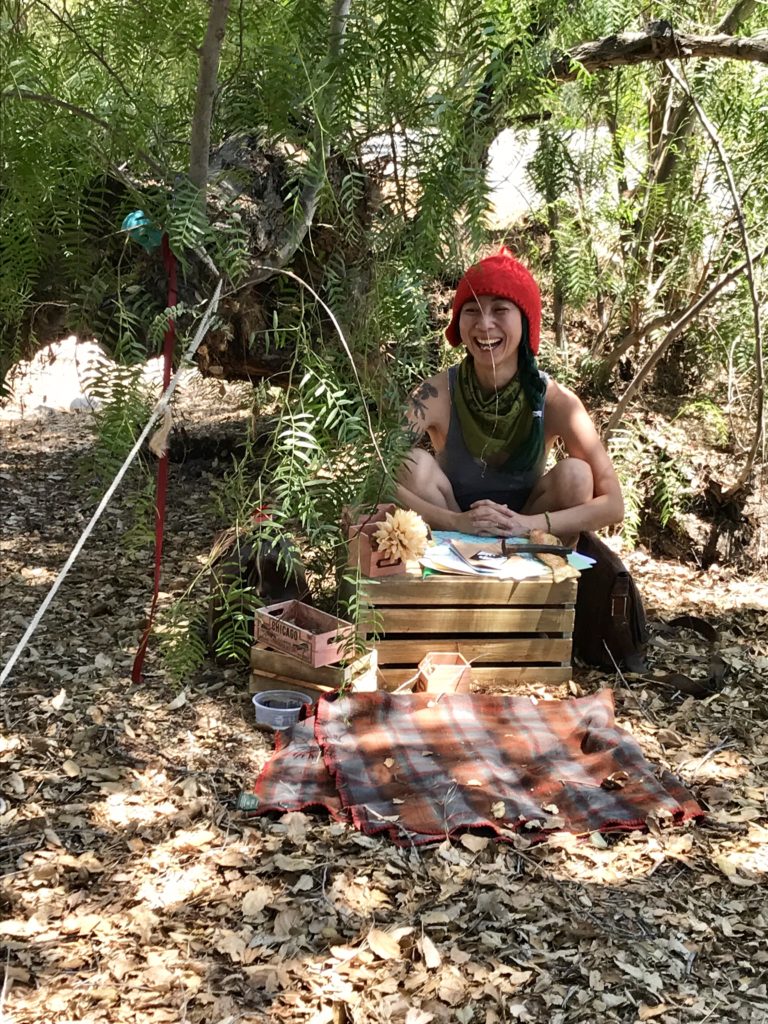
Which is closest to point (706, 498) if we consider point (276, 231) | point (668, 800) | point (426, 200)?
point (668, 800)

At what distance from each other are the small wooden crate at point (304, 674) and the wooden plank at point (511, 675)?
0.19 m

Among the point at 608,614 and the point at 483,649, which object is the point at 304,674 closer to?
the point at 483,649

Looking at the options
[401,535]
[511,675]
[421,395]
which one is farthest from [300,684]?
[421,395]

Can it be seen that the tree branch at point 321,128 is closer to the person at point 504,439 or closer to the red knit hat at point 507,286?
the red knit hat at point 507,286

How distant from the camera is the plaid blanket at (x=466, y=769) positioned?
263cm

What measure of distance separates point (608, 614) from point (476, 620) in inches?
17.9

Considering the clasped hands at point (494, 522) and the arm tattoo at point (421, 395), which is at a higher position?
the arm tattoo at point (421, 395)

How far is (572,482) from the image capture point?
3.62 meters

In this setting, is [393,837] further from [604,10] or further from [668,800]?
[604,10]

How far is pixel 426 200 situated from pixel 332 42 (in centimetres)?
32

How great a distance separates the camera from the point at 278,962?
213cm

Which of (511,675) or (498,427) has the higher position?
(498,427)

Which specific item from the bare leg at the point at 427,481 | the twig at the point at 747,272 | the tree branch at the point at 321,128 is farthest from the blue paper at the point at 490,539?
the tree branch at the point at 321,128

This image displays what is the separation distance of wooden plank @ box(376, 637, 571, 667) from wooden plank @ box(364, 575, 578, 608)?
130 mm
